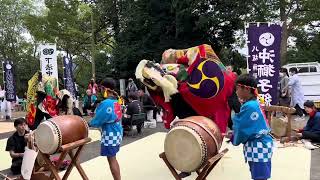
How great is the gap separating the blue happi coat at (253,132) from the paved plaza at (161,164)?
1.79 m

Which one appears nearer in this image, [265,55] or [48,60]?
[265,55]

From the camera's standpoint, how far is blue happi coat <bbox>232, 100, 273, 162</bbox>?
3.58 meters

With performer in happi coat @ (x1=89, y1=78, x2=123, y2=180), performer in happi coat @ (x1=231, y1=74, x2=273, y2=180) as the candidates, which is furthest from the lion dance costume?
performer in happi coat @ (x1=231, y1=74, x2=273, y2=180)

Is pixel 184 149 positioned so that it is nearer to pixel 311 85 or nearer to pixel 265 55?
pixel 265 55

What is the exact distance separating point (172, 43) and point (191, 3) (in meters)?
2.06

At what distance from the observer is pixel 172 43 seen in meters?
18.8

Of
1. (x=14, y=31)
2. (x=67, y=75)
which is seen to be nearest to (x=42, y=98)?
(x=67, y=75)

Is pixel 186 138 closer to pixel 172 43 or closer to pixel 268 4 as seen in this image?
pixel 268 4

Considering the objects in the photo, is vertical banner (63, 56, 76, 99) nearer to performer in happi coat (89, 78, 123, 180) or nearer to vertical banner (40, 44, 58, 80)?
vertical banner (40, 44, 58, 80)

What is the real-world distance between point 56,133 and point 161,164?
236 cm

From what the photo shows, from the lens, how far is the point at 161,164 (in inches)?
249

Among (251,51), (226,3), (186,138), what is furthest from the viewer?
(226,3)

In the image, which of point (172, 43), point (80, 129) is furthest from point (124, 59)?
point (80, 129)

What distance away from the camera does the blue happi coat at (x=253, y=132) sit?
11.7ft
